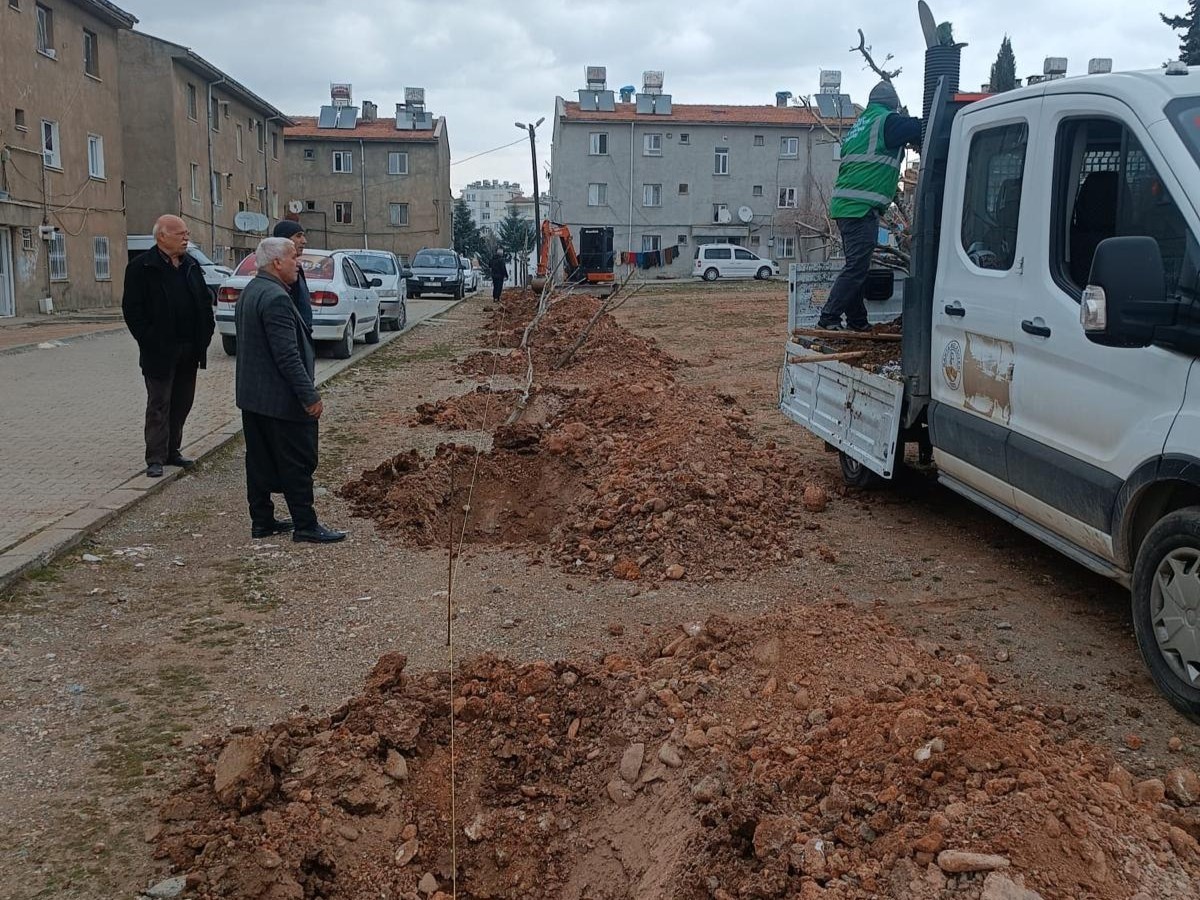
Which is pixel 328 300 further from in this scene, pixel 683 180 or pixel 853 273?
pixel 683 180

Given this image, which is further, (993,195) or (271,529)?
(271,529)

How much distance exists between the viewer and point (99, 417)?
10984mm

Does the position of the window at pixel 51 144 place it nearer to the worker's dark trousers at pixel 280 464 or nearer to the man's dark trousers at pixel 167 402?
the man's dark trousers at pixel 167 402

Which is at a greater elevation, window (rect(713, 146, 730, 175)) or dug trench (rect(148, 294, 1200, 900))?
window (rect(713, 146, 730, 175))

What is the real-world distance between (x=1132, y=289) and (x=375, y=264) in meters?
21.0

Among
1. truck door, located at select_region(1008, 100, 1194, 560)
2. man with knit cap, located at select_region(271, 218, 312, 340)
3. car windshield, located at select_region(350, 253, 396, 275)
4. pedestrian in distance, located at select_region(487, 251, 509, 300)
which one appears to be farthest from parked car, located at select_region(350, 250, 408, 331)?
truck door, located at select_region(1008, 100, 1194, 560)

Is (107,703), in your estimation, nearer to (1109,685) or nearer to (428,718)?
(428,718)

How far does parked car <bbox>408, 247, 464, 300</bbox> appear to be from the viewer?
37156 millimetres

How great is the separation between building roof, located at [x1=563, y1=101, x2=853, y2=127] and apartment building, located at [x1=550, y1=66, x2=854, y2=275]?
78mm

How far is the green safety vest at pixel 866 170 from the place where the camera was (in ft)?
24.4

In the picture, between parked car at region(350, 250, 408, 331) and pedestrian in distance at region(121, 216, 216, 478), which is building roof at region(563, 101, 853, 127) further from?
pedestrian in distance at region(121, 216, 216, 478)

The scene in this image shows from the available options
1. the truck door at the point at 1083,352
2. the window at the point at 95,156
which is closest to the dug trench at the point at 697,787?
the truck door at the point at 1083,352

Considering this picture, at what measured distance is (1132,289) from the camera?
3.89 metres

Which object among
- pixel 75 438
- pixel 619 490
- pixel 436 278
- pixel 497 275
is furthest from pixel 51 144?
pixel 619 490
